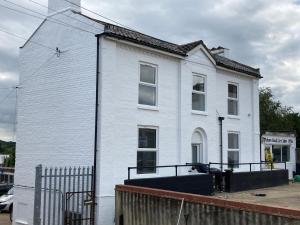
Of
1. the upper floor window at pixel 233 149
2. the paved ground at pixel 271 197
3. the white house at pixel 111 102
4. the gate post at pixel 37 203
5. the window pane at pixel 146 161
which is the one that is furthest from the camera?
the upper floor window at pixel 233 149

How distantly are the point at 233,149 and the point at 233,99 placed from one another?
272cm

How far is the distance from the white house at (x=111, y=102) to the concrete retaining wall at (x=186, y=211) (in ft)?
6.31

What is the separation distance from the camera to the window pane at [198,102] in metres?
20.9

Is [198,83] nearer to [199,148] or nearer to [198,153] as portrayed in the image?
[199,148]

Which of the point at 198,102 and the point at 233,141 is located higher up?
the point at 198,102

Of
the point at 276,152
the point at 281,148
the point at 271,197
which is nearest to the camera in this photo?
the point at 271,197

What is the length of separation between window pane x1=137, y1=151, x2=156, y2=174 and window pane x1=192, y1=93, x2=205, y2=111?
12.2ft

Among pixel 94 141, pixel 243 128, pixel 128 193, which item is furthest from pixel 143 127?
pixel 243 128

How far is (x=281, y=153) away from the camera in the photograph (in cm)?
3375

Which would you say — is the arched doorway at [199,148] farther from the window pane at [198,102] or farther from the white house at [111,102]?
the window pane at [198,102]

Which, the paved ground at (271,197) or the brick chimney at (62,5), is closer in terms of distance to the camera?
the paved ground at (271,197)

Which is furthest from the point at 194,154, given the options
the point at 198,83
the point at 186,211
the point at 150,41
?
the point at 186,211

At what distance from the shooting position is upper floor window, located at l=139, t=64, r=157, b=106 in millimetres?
18391

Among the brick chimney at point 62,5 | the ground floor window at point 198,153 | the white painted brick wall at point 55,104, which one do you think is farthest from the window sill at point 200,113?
the brick chimney at point 62,5
